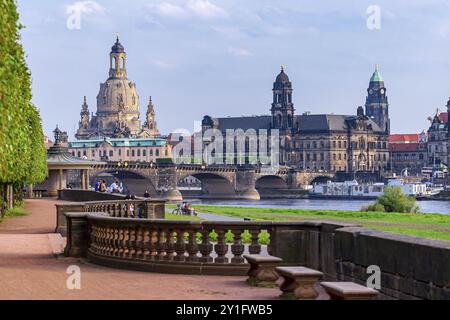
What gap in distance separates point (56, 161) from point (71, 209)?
50.8m

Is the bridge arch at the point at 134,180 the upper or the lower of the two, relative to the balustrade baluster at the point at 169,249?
upper

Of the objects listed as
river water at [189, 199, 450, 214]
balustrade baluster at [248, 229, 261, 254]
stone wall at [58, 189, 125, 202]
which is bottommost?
river water at [189, 199, 450, 214]

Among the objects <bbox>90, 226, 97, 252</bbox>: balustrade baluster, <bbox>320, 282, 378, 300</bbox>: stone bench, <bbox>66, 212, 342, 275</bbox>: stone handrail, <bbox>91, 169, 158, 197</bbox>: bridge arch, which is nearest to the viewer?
<bbox>320, 282, 378, 300</bbox>: stone bench

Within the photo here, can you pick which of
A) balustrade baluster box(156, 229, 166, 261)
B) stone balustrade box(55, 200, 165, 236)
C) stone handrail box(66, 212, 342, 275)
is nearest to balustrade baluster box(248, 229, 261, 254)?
stone handrail box(66, 212, 342, 275)

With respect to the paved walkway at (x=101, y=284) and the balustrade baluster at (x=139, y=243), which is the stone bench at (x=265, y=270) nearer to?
the paved walkway at (x=101, y=284)

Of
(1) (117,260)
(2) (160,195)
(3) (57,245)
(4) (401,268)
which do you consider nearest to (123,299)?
(4) (401,268)

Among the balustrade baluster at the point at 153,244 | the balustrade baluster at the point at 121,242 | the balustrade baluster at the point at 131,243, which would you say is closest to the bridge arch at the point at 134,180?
the balustrade baluster at the point at 121,242

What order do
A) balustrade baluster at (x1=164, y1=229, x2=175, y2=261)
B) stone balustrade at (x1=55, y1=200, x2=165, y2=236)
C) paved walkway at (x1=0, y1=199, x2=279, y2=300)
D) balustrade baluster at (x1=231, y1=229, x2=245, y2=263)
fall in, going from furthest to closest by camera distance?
stone balustrade at (x1=55, y1=200, x2=165, y2=236), balustrade baluster at (x1=164, y1=229, x2=175, y2=261), balustrade baluster at (x1=231, y1=229, x2=245, y2=263), paved walkway at (x1=0, y1=199, x2=279, y2=300)

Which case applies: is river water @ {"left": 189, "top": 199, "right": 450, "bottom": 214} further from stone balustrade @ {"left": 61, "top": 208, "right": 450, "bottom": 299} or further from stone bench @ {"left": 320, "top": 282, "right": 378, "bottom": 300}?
stone bench @ {"left": 320, "top": 282, "right": 378, "bottom": 300}

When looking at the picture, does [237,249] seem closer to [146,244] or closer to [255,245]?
[255,245]

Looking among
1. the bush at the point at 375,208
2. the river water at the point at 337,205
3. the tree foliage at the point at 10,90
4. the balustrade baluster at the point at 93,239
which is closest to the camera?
the balustrade baluster at the point at 93,239

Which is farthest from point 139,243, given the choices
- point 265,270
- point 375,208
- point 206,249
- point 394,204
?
point 394,204

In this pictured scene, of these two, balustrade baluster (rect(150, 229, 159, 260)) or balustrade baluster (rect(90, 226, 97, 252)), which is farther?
balustrade baluster (rect(90, 226, 97, 252))
